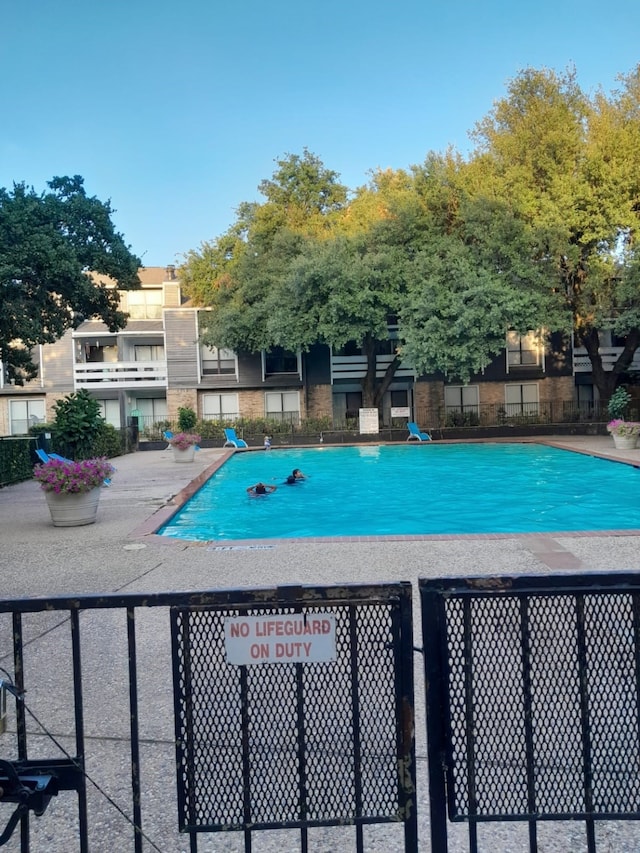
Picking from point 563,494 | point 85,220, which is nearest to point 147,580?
point 563,494

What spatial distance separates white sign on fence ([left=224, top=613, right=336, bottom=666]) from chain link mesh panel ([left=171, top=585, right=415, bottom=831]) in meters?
0.03

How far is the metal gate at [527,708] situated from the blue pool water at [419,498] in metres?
9.11

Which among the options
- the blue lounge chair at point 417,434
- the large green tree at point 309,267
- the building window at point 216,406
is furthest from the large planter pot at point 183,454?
the building window at point 216,406

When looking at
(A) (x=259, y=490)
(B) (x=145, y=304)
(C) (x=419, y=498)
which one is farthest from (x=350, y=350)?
(C) (x=419, y=498)

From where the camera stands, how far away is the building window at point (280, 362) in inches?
1538

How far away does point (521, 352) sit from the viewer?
1522 inches

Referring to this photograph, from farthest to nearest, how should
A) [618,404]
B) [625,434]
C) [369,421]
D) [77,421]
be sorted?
[369,421] < [618,404] < [625,434] < [77,421]

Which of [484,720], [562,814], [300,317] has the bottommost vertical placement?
[562,814]

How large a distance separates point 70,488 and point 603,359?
112 ft

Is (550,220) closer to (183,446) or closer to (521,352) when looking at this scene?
(521,352)

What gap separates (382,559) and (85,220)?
13.8m

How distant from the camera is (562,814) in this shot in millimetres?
2248

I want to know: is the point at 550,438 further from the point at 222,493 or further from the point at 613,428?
the point at 222,493

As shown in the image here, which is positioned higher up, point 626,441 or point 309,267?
point 309,267
